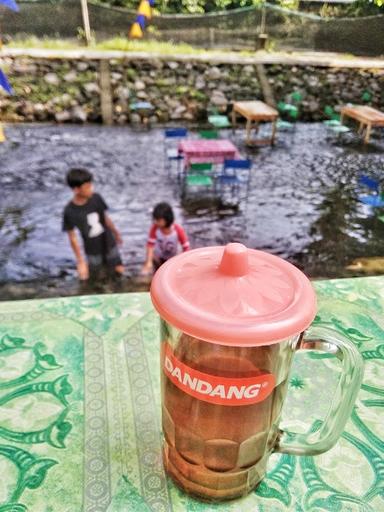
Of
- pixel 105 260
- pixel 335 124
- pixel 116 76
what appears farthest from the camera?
pixel 116 76

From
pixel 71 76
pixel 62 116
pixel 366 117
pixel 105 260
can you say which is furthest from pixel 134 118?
pixel 105 260

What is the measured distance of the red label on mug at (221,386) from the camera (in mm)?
611

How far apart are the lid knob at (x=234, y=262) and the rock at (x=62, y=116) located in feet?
33.0

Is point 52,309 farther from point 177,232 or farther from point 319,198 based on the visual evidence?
point 319,198

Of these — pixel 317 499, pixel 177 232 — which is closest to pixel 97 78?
pixel 177 232

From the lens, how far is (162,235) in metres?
3.44

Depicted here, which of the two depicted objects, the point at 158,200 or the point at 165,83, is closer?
the point at 158,200

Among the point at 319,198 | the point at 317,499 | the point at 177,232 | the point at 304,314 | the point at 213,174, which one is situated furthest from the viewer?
the point at 213,174

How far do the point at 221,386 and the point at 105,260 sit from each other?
3157mm

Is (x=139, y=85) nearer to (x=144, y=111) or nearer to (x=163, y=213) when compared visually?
(x=144, y=111)

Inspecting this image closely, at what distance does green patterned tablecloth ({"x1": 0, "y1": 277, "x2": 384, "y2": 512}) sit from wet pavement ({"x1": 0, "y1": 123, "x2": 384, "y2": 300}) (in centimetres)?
270

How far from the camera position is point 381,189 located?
653 centimetres

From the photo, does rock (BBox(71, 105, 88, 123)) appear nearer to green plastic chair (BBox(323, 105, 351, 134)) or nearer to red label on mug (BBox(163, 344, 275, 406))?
green plastic chair (BBox(323, 105, 351, 134))

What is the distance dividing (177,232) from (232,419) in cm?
274
